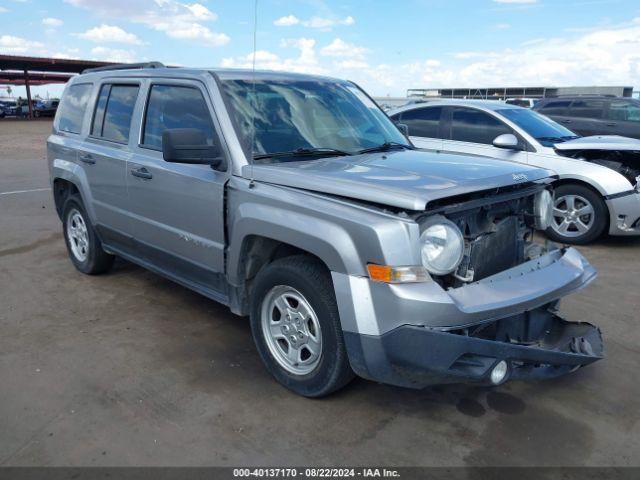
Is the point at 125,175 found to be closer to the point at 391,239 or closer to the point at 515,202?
the point at 391,239

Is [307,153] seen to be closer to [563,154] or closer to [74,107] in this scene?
[74,107]

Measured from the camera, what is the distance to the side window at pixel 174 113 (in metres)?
3.85

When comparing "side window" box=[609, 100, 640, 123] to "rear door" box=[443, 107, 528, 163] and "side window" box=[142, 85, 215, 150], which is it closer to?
"rear door" box=[443, 107, 528, 163]

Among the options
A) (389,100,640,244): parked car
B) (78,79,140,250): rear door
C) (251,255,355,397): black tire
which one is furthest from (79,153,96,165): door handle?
(389,100,640,244): parked car

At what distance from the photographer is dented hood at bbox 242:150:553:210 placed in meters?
2.83

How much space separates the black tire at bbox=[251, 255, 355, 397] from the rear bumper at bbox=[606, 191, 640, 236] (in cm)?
505

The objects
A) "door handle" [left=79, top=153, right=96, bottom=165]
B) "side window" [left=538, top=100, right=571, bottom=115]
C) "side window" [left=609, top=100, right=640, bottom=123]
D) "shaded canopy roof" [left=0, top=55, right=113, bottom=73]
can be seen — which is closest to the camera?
"door handle" [left=79, top=153, right=96, bottom=165]

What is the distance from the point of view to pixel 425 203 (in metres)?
2.69

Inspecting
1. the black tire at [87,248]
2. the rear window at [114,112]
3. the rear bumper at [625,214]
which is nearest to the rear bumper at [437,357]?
the rear window at [114,112]

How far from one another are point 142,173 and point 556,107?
11.3 m

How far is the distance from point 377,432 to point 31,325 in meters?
Answer: 2.95

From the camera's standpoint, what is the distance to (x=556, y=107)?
42.4 feet

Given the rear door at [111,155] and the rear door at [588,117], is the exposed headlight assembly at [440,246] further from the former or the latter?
the rear door at [588,117]

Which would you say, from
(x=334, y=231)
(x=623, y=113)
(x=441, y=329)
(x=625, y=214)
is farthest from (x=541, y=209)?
(x=623, y=113)
